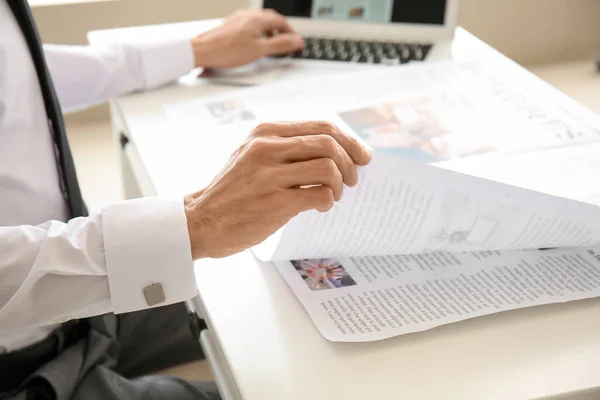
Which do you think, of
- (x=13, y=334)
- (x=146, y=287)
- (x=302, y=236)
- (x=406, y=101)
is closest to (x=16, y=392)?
(x=13, y=334)

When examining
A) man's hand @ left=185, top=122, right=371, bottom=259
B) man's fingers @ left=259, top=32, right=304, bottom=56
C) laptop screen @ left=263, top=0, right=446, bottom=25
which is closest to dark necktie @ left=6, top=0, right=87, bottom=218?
man's hand @ left=185, top=122, right=371, bottom=259

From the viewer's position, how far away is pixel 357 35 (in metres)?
1.28

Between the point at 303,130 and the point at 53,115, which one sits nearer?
the point at 303,130

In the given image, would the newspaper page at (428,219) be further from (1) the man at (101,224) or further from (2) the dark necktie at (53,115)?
(2) the dark necktie at (53,115)

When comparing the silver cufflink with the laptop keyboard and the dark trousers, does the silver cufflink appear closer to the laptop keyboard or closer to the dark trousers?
the dark trousers

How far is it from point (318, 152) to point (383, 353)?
20 centimetres

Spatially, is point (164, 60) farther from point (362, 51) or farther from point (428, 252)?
point (428, 252)

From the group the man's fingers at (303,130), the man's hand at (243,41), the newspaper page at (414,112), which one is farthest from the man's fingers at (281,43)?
the man's fingers at (303,130)

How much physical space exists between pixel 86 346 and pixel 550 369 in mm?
556

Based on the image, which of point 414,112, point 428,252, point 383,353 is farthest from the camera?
point 414,112

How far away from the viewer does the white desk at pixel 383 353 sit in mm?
596

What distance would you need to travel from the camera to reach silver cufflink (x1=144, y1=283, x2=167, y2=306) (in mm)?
697

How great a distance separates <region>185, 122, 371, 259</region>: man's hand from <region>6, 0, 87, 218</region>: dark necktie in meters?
0.25

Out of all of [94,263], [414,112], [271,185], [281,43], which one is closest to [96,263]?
[94,263]
